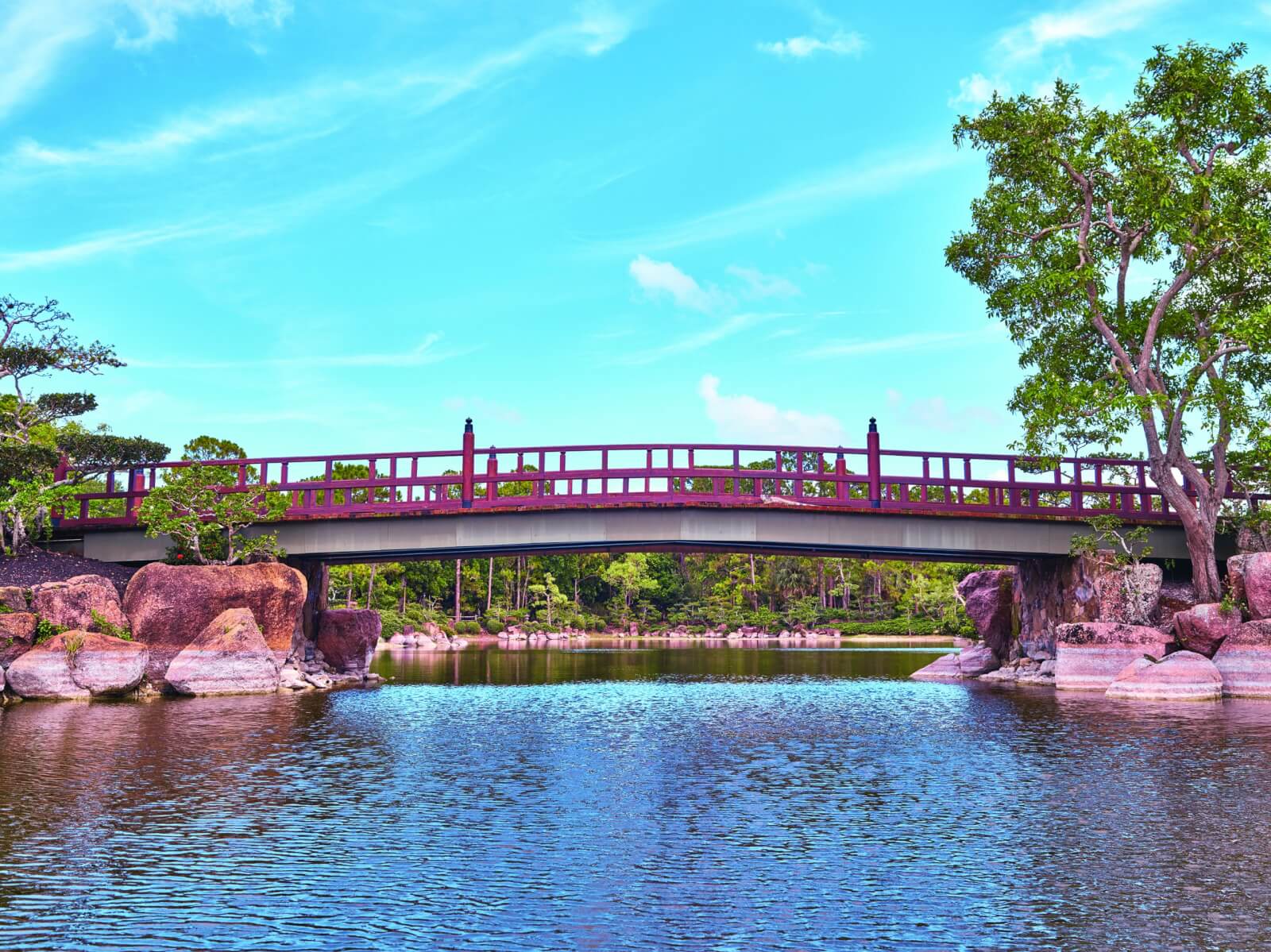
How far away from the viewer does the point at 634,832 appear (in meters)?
13.5

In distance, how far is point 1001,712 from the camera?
27750 millimetres

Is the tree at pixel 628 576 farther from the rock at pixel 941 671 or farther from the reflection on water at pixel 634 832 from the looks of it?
the reflection on water at pixel 634 832

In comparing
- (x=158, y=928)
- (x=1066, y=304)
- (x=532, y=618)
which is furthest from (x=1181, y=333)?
(x=532, y=618)

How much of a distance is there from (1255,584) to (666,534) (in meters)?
17.8

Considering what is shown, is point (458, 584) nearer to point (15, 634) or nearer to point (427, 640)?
point (427, 640)

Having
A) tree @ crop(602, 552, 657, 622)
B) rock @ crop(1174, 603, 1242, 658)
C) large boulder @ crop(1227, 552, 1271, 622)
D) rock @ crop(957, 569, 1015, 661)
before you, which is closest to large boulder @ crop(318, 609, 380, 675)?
rock @ crop(957, 569, 1015, 661)

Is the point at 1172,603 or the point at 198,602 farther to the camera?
the point at 1172,603

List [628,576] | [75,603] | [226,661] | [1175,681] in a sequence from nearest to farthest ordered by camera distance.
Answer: [1175,681] → [75,603] → [226,661] → [628,576]

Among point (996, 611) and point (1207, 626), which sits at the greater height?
point (996, 611)

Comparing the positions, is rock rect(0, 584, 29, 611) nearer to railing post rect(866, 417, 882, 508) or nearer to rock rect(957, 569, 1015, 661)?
railing post rect(866, 417, 882, 508)

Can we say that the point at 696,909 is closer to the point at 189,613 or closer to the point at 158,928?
the point at 158,928

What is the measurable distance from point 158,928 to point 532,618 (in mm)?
89592

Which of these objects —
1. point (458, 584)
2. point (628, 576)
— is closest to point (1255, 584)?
point (458, 584)

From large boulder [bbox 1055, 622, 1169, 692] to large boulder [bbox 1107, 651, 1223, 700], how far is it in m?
1.70
